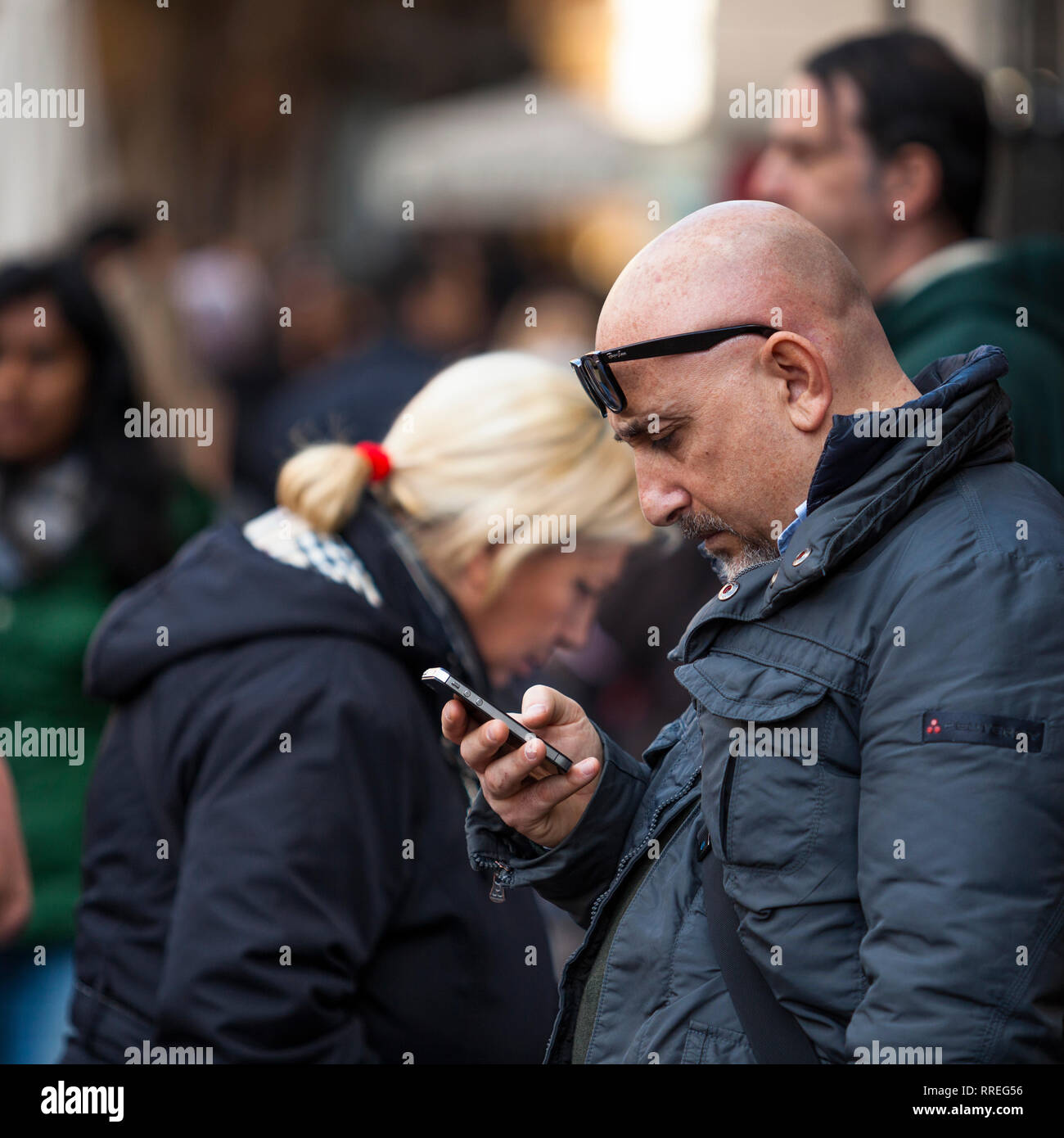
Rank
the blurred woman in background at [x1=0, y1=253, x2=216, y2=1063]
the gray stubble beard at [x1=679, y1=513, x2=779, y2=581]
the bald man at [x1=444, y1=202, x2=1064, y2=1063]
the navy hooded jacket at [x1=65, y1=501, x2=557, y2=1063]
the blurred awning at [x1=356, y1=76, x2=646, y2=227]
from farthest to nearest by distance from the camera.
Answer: the blurred awning at [x1=356, y1=76, x2=646, y2=227] → the blurred woman in background at [x1=0, y1=253, x2=216, y2=1063] → the navy hooded jacket at [x1=65, y1=501, x2=557, y2=1063] → the gray stubble beard at [x1=679, y1=513, x2=779, y2=581] → the bald man at [x1=444, y1=202, x2=1064, y2=1063]

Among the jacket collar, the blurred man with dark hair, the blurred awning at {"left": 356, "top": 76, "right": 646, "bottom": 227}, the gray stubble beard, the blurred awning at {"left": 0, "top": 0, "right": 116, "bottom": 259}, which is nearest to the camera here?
the jacket collar

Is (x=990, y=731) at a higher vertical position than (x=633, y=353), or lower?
lower

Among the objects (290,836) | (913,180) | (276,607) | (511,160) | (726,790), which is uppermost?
(511,160)

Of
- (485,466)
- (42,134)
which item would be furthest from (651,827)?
(42,134)

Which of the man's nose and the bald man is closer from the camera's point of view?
the bald man

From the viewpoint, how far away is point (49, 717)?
11.5 feet

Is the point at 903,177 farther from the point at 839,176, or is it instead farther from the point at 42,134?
the point at 42,134

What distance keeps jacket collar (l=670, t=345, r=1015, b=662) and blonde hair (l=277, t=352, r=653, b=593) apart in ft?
3.00

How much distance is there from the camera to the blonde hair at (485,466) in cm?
237

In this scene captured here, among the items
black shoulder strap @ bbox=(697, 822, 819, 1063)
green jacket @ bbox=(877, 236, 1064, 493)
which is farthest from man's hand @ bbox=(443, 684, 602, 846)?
green jacket @ bbox=(877, 236, 1064, 493)

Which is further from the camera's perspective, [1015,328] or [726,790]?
[1015,328]

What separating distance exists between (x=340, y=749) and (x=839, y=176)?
184 cm

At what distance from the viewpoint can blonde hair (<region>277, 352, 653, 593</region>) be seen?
2.37 metres

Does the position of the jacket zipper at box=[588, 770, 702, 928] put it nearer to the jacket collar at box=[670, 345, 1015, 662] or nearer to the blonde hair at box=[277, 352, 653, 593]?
the jacket collar at box=[670, 345, 1015, 662]
